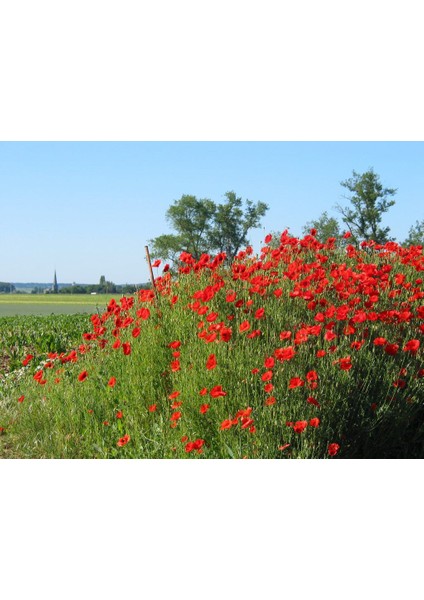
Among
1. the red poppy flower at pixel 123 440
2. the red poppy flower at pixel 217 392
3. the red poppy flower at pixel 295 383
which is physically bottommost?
the red poppy flower at pixel 123 440

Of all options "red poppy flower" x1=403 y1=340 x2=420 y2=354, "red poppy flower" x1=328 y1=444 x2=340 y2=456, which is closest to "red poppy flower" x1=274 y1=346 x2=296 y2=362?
"red poppy flower" x1=328 y1=444 x2=340 y2=456

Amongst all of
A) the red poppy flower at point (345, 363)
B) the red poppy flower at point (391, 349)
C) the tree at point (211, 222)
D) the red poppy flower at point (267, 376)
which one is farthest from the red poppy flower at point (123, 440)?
the tree at point (211, 222)

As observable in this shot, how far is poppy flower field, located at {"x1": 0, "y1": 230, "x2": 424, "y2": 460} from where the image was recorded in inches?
156

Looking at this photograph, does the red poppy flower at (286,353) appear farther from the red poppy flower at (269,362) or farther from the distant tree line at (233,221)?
the distant tree line at (233,221)

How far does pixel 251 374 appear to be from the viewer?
13.6 ft

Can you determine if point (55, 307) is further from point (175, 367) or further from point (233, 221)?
point (175, 367)

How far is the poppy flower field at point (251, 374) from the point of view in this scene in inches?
156

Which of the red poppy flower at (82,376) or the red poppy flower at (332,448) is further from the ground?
the red poppy flower at (82,376)

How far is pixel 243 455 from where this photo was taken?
3857mm

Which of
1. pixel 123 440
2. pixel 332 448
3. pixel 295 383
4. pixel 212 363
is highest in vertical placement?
pixel 212 363

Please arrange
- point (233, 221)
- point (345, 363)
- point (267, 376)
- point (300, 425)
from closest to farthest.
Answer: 1. point (300, 425)
2. point (267, 376)
3. point (345, 363)
4. point (233, 221)

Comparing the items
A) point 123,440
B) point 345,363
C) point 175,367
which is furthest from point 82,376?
point 345,363

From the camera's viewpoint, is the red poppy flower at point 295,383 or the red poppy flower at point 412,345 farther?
the red poppy flower at point 412,345

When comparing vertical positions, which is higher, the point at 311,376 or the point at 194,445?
the point at 311,376
